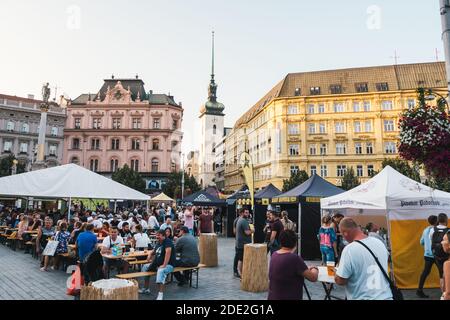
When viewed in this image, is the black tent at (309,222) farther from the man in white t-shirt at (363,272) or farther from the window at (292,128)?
the window at (292,128)

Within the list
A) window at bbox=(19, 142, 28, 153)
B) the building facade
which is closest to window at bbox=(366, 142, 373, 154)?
the building facade

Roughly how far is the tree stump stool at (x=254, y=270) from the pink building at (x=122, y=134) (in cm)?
5055

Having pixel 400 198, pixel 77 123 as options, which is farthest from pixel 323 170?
pixel 77 123

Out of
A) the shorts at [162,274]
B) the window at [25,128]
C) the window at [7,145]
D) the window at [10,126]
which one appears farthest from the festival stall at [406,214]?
the window at [10,126]

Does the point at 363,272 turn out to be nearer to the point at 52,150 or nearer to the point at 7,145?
the point at 52,150

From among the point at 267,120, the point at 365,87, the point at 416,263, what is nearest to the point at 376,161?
the point at 365,87

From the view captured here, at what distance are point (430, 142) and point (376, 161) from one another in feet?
140

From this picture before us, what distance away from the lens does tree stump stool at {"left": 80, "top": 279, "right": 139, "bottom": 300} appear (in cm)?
436

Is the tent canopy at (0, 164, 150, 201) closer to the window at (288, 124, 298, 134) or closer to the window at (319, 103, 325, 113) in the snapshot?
the window at (288, 124, 298, 134)

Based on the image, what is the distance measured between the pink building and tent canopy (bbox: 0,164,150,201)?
42831 millimetres

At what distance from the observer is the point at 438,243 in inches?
282

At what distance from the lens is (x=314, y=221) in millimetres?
13695
